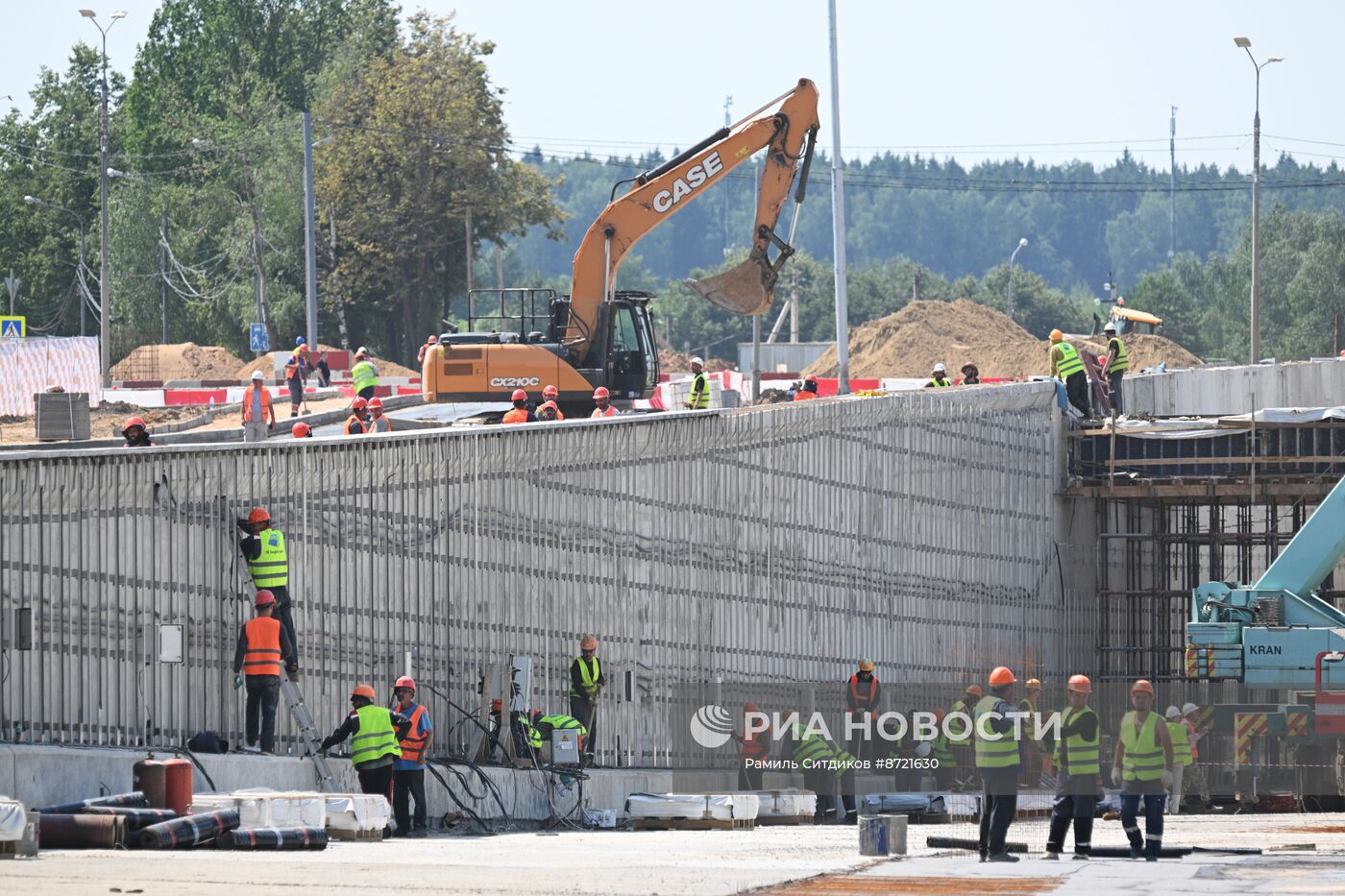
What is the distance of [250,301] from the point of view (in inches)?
3583

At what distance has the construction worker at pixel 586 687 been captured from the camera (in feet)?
76.2

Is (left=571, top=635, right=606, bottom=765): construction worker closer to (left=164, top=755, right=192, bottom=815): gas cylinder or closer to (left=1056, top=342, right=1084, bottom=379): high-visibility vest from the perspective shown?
(left=164, top=755, right=192, bottom=815): gas cylinder

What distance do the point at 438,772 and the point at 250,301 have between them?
72.8 metres

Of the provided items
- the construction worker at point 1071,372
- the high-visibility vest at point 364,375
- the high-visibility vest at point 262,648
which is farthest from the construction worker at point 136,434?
the construction worker at point 1071,372

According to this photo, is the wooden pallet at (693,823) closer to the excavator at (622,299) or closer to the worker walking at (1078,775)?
the worker walking at (1078,775)

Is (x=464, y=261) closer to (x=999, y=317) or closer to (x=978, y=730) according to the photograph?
(x=999, y=317)

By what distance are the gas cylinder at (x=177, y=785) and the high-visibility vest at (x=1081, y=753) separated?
21.0 feet

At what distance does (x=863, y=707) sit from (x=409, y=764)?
30.4 feet

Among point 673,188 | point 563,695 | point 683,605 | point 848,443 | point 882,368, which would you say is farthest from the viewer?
point 882,368

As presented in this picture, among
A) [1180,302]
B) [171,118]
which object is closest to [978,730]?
[171,118]

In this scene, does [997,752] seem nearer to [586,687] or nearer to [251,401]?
[586,687]

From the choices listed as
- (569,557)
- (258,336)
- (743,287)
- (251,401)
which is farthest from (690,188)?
(258,336)

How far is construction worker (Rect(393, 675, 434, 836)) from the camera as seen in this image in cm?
1889

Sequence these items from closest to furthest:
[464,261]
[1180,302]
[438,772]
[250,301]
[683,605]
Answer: [438,772] → [683,605] → [464,261] → [250,301] → [1180,302]
